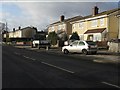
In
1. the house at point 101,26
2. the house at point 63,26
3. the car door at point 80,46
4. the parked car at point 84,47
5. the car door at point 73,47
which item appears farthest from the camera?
the house at point 63,26

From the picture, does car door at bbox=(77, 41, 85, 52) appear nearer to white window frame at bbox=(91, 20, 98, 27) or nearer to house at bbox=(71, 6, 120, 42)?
house at bbox=(71, 6, 120, 42)

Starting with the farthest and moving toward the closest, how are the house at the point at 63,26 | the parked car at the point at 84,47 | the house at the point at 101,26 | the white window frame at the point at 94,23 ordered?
1. the house at the point at 63,26
2. the white window frame at the point at 94,23
3. the house at the point at 101,26
4. the parked car at the point at 84,47

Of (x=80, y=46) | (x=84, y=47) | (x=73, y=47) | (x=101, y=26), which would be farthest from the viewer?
(x=101, y=26)

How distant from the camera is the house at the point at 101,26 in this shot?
56781mm

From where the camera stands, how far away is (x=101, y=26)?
59.9 meters

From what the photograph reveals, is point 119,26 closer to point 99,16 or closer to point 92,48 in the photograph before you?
point 99,16

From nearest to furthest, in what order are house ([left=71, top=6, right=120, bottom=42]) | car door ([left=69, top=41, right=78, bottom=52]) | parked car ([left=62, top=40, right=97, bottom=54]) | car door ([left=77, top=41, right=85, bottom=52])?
parked car ([left=62, top=40, right=97, bottom=54]) < car door ([left=77, top=41, right=85, bottom=52]) < car door ([left=69, top=41, right=78, bottom=52]) < house ([left=71, top=6, right=120, bottom=42])

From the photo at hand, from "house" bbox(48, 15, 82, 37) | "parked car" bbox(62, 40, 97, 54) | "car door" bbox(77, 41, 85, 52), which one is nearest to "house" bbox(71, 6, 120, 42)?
"house" bbox(48, 15, 82, 37)

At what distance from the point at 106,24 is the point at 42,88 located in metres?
48.7

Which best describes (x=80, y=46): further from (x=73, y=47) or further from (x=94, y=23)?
(x=94, y=23)

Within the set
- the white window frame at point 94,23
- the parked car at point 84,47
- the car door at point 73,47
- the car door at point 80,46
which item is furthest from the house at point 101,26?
the car door at point 80,46

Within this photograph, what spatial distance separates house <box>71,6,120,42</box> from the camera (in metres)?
56.8

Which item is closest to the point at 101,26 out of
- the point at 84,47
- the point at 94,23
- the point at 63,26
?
the point at 94,23

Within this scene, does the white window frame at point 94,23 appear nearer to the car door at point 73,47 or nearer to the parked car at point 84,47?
the parked car at point 84,47
